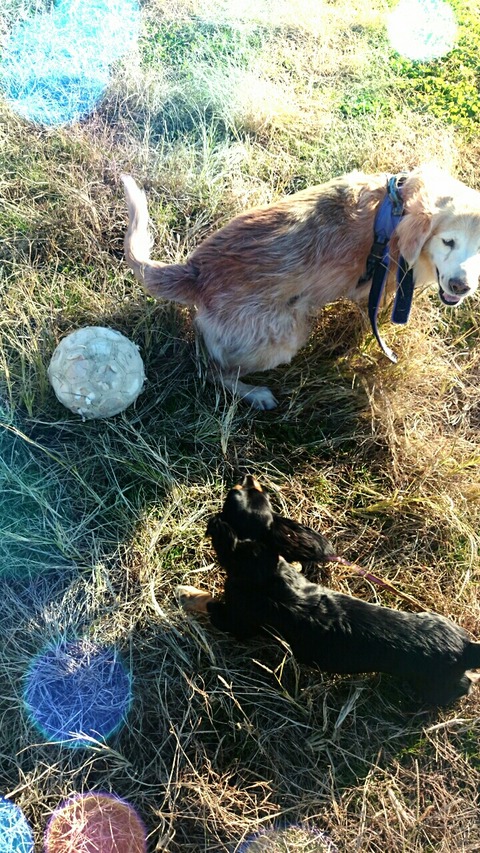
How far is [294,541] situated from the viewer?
8.45ft

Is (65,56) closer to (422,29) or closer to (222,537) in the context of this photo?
(422,29)

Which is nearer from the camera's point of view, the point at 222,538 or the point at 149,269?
the point at 222,538

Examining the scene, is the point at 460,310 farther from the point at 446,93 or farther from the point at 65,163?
the point at 65,163

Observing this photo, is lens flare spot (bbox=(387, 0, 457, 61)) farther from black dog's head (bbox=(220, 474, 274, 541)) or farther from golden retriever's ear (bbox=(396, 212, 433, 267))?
black dog's head (bbox=(220, 474, 274, 541))

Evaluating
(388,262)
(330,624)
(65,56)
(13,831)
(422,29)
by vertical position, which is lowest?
(13,831)

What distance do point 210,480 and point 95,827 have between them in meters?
1.72

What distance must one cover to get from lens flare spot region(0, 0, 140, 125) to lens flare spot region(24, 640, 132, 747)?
3950 millimetres

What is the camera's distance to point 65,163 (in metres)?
4.24

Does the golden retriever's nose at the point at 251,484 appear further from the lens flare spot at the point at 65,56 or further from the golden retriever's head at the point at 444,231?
the lens flare spot at the point at 65,56

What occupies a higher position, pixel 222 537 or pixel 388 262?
pixel 388 262

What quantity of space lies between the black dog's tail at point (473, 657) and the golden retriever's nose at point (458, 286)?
1735 mm

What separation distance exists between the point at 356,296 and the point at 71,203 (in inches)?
83.3

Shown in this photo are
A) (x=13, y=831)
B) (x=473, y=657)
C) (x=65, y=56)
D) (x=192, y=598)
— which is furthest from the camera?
(x=65, y=56)

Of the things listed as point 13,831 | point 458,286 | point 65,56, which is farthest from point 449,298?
point 65,56
